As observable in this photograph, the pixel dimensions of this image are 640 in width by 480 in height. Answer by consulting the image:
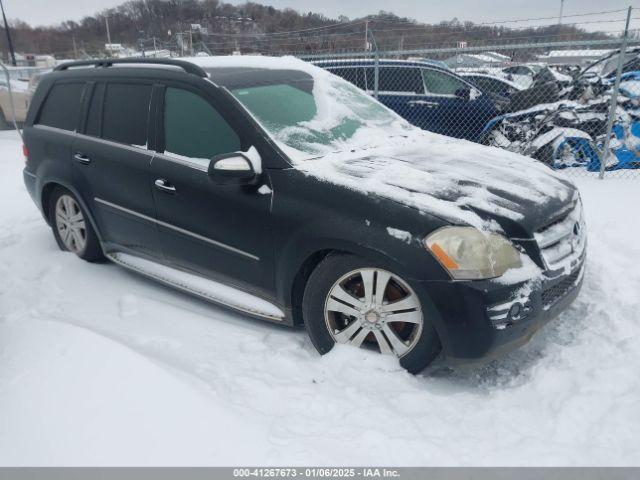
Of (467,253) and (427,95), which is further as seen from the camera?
(427,95)

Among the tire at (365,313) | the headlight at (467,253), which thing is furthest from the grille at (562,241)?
the tire at (365,313)

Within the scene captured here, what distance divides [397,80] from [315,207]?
21.6ft

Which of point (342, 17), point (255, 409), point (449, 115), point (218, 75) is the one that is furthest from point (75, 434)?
point (342, 17)

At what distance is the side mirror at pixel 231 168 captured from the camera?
2.86 m

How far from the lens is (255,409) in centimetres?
247

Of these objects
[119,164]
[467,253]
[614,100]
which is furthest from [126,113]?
[614,100]

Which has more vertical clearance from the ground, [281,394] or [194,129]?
[194,129]

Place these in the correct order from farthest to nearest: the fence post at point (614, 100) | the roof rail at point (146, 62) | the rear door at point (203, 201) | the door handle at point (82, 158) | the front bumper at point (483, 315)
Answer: the fence post at point (614, 100) < the door handle at point (82, 158) < the roof rail at point (146, 62) < the rear door at point (203, 201) < the front bumper at point (483, 315)

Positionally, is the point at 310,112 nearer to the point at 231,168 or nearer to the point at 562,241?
the point at 231,168

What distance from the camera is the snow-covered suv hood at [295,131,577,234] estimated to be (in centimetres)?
257

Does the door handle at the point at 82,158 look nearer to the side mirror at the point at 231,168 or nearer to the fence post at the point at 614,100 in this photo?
the side mirror at the point at 231,168

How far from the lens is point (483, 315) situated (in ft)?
7.96

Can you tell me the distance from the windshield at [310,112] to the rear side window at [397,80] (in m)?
4.88

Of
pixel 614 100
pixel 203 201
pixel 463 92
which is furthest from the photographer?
pixel 463 92
